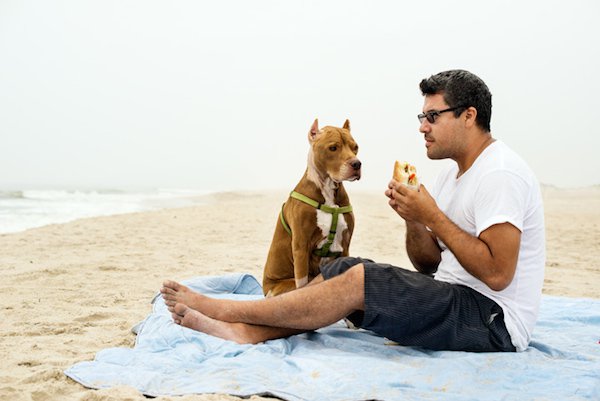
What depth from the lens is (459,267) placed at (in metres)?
3.40

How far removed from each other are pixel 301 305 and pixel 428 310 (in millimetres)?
731

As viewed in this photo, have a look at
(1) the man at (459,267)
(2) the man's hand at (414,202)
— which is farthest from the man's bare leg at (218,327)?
(2) the man's hand at (414,202)

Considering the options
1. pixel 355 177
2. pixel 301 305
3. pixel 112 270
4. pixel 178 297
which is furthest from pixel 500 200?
pixel 112 270

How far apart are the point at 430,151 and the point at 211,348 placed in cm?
184

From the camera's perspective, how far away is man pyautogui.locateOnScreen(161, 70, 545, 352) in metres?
3.06

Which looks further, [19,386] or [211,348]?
[211,348]

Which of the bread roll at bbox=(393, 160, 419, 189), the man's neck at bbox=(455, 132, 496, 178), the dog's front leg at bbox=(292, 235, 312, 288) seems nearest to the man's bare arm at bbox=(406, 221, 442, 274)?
the bread roll at bbox=(393, 160, 419, 189)

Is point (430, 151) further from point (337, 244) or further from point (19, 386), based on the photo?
point (19, 386)

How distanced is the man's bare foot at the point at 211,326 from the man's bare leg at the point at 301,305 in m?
0.03

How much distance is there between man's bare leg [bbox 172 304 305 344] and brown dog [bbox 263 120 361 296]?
0.73 metres

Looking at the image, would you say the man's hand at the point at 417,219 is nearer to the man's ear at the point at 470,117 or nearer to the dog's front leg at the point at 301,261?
the man's ear at the point at 470,117

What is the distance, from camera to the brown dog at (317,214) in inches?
171

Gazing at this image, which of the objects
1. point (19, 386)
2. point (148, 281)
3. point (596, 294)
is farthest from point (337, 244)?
point (596, 294)

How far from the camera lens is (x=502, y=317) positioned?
3326 mm
